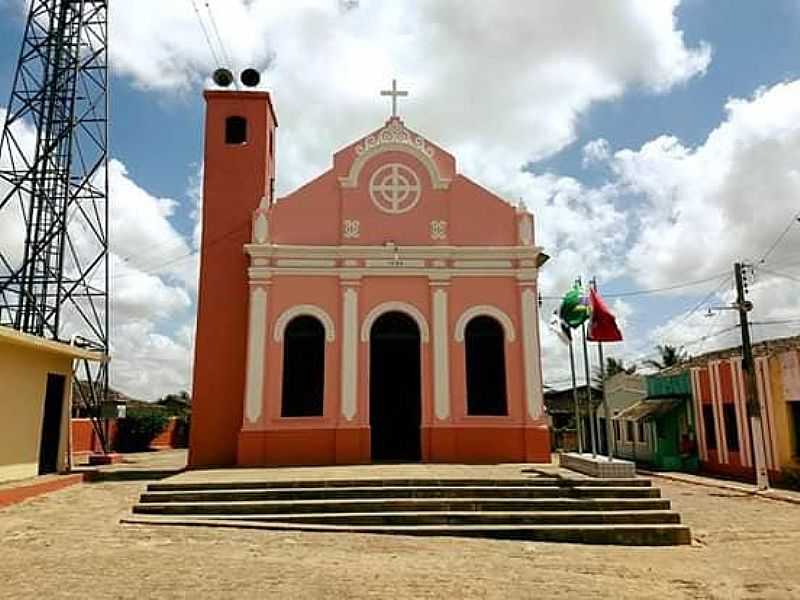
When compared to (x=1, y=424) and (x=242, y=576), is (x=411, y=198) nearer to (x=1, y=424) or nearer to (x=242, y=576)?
(x=1, y=424)

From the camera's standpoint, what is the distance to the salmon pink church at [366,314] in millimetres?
15109

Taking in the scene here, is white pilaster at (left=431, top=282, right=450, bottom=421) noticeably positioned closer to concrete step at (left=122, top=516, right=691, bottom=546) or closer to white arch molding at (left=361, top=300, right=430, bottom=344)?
white arch molding at (left=361, top=300, right=430, bottom=344)

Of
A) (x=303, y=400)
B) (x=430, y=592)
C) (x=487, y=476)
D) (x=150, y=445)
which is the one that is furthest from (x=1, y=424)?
(x=150, y=445)

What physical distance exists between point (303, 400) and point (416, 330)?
302 centimetres

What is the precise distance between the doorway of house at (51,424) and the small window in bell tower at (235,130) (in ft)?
22.7

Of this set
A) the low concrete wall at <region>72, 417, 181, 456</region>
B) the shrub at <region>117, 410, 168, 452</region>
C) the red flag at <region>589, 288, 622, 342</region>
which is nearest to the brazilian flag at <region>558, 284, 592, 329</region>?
the red flag at <region>589, 288, 622, 342</region>

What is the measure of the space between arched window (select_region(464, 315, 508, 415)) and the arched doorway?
3.95ft

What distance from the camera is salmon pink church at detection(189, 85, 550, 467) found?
15.1m

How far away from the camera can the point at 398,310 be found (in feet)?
51.8

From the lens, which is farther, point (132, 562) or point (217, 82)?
point (217, 82)

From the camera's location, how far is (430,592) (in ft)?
22.0

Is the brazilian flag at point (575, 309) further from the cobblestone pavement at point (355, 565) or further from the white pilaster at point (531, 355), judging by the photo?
the cobblestone pavement at point (355, 565)

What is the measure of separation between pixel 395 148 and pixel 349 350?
507 cm

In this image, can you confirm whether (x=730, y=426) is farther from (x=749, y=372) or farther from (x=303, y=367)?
(x=303, y=367)
